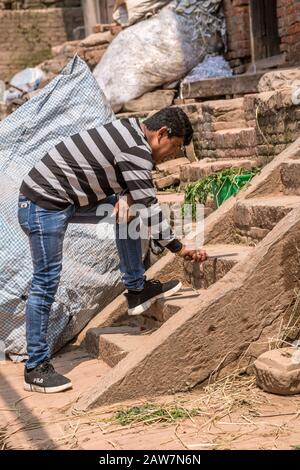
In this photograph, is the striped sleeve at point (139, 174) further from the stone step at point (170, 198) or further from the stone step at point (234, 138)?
the stone step at point (234, 138)

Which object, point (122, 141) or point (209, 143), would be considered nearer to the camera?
point (122, 141)

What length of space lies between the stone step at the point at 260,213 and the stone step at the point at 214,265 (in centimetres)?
12

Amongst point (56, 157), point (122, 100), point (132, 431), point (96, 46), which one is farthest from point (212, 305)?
point (96, 46)

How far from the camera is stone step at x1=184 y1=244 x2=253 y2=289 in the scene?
5.20 m

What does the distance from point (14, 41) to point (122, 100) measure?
27.2ft

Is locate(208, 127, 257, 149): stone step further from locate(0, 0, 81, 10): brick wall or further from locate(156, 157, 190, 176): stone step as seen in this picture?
locate(0, 0, 81, 10): brick wall

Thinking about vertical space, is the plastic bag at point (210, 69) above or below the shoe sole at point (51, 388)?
above

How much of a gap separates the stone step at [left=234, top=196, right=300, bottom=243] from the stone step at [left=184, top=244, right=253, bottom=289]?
0.12m

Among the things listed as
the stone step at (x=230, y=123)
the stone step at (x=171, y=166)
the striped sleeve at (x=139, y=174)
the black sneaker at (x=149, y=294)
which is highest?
the striped sleeve at (x=139, y=174)

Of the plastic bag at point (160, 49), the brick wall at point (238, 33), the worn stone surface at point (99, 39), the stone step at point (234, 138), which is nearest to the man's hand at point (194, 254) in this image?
the stone step at point (234, 138)

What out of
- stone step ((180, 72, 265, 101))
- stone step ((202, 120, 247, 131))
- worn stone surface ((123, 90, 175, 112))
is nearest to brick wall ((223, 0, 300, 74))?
stone step ((180, 72, 265, 101))

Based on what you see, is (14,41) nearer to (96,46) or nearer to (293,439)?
(96,46)

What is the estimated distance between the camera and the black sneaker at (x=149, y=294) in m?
5.33
